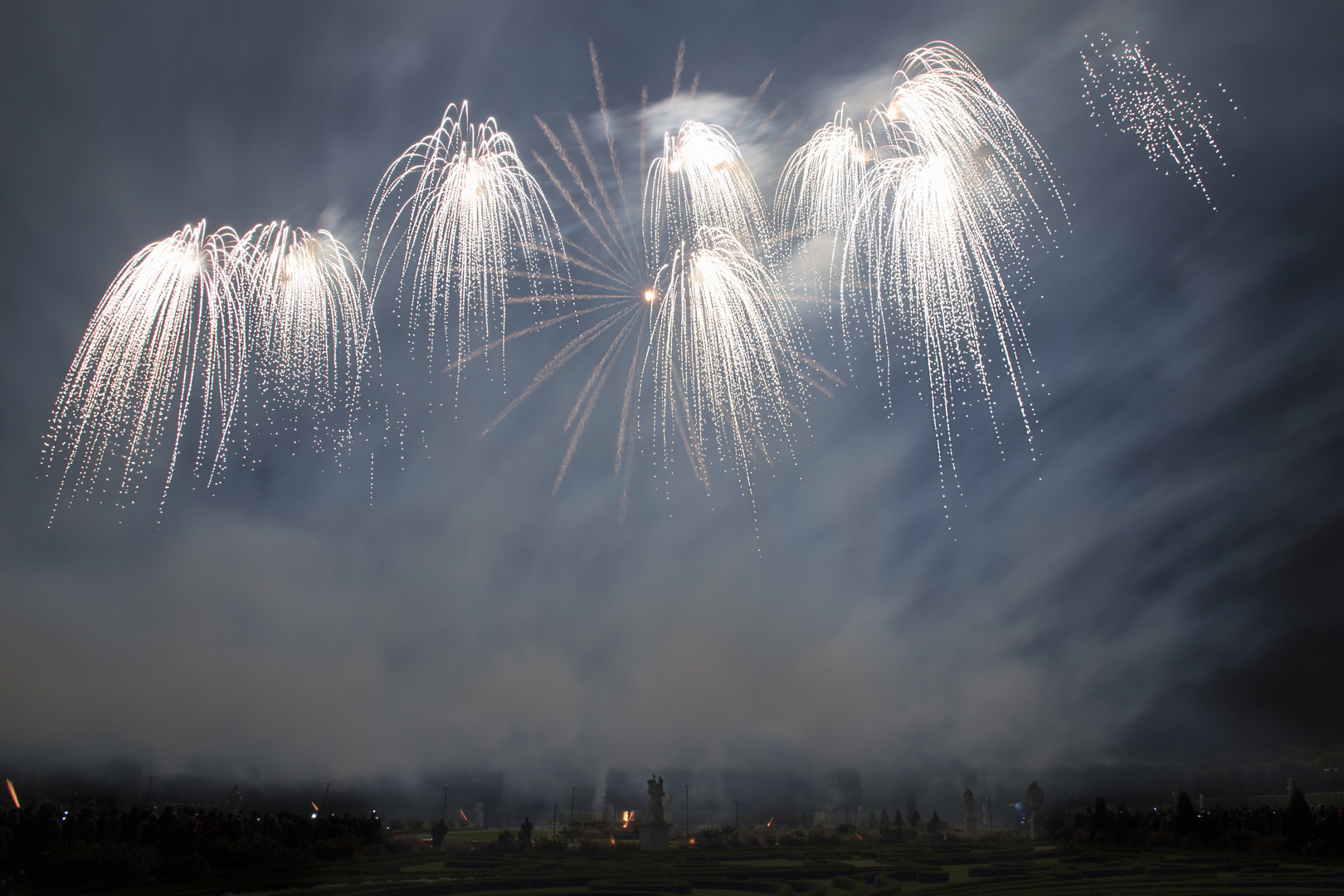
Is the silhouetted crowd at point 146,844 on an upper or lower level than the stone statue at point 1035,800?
upper

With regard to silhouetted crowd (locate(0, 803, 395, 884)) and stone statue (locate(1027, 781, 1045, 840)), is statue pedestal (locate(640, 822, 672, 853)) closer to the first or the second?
silhouetted crowd (locate(0, 803, 395, 884))

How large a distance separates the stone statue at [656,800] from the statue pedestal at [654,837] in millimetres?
360

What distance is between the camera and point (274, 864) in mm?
27516

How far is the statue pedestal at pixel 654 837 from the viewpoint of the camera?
40.1 metres

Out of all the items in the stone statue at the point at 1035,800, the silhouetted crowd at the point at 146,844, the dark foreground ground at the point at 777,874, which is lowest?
the stone statue at the point at 1035,800

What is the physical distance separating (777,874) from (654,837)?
586 inches

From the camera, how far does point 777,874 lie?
2734cm

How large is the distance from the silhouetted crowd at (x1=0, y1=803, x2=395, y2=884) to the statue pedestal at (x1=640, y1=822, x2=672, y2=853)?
14.8 meters

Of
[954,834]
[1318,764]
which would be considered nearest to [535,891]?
[954,834]

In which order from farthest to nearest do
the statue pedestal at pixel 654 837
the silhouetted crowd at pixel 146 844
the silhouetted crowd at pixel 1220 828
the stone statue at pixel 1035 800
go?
the stone statue at pixel 1035 800 → the statue pedestal at pixel 654 837 → the silhouetted crowd at pixel 1220 828 → the silhouetted crowd at pixel 146 844

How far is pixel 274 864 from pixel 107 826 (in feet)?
18.9

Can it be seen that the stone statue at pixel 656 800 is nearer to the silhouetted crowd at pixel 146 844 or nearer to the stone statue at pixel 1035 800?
the silhouetted crowd at pixel 146 844

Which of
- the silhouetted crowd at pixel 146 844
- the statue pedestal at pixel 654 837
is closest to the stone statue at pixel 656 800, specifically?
the statue pedestal at pixel 654 837

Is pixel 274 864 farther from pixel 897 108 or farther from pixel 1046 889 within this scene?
pixel 897 108
